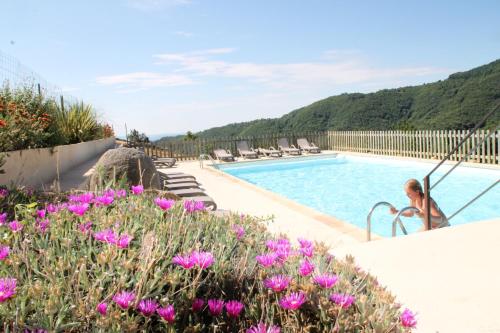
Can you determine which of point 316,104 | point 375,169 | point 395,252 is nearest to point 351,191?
point 375,169

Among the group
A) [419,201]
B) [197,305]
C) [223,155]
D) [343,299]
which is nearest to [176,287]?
[197,305]

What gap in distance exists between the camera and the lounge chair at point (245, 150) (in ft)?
62.6

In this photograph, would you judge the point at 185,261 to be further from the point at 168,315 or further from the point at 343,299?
the point at 343,299

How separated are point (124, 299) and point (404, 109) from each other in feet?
155

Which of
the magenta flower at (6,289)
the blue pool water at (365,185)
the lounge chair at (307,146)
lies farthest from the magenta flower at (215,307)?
the lounge chair at (307,146)

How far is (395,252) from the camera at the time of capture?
3623mm

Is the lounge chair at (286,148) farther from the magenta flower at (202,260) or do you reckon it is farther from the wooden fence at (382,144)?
the magenta flower at (202,260)

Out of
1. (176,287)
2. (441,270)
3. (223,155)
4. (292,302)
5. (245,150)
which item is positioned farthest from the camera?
(245,150)

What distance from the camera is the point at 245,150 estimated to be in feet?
65.3

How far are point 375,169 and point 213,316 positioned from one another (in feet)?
49.5

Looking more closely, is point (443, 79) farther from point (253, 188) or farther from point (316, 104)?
point (253, 188)

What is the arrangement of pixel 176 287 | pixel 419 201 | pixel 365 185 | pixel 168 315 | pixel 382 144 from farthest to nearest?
pixel 382 144 → pixel 365 185 → pixel 419 201 → pixel 176 287 → pixel 168 315

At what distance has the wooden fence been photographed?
13156 mm

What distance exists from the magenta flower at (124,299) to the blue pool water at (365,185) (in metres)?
8.14
